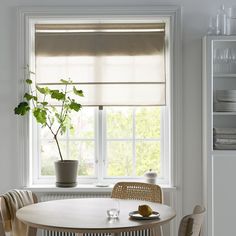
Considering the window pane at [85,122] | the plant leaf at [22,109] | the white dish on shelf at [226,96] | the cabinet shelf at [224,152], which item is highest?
the white dish on shelf at [226,96]

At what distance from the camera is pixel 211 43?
4.43 metres

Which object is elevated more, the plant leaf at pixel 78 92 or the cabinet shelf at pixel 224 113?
the plant leaf at pixel 78 92

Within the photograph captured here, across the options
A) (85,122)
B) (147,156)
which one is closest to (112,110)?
(85,122)

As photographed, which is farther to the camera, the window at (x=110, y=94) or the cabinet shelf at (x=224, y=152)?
the window at (x=110, y=94)

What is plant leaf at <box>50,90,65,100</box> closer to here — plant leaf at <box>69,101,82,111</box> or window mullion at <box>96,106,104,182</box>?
plant leaf at <box>69,101,82,111</box>

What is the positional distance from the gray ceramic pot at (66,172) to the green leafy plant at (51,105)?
73 millimetres

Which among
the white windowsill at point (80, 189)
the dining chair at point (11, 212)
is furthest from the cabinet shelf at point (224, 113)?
the dining chair at point (11, 212)

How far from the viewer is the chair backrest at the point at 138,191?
422cm

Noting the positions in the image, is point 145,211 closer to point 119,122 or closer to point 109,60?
point 119,122

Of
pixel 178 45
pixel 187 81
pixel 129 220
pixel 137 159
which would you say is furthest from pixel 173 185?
pixel 129 220

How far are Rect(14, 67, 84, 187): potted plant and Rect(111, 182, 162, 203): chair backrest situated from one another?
1.86 ft

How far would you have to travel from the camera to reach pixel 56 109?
4.93 metres

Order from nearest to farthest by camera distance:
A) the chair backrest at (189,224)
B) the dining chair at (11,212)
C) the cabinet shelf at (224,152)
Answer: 1. the chair backrest at (189,224)
2. the dining chair at (11,212)
3. the cabinet shelf at (224,152)

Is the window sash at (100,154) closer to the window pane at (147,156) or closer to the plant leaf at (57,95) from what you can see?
the window pane at (147,156)
